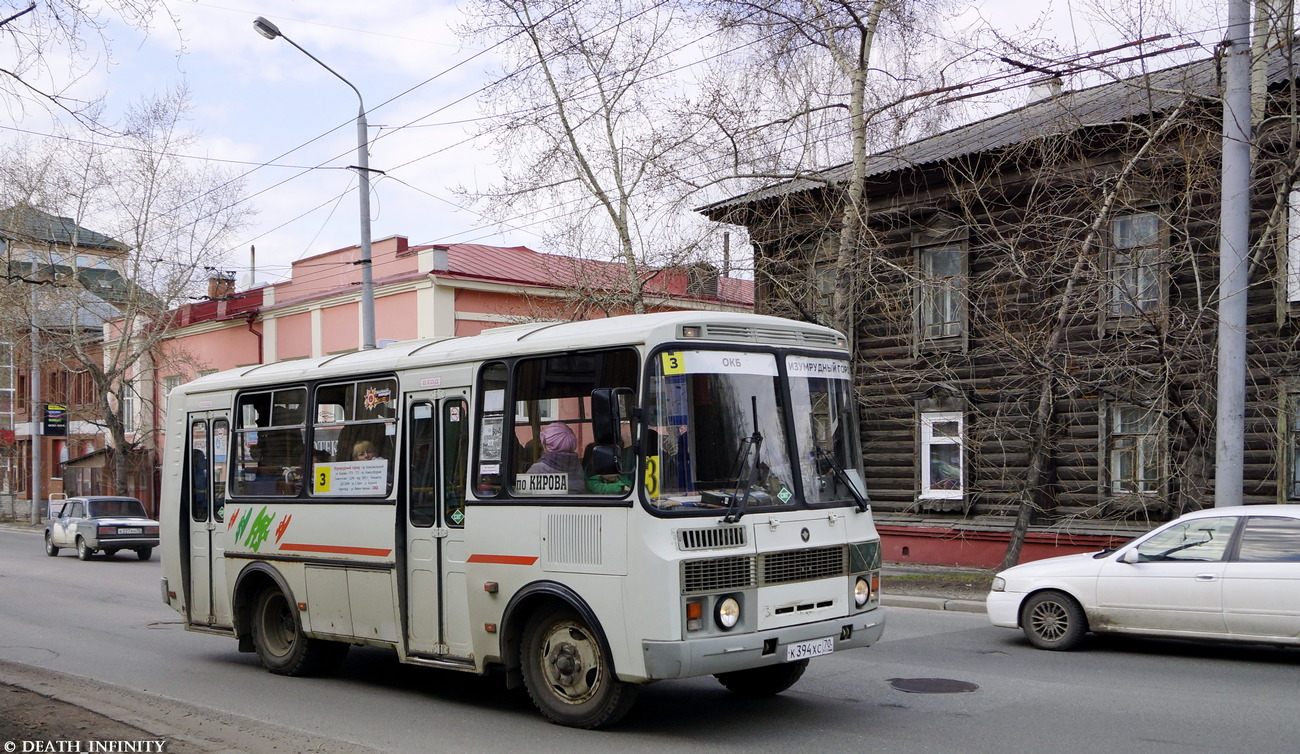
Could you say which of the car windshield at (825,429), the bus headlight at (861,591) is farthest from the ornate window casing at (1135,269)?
the bus headlight at (861,591)

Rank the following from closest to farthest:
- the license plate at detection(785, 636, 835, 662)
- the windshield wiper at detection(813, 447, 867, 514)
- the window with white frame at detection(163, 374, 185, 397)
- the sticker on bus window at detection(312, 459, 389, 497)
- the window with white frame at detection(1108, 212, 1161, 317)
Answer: the license plate at detection(785, 636, 835, 662), the windshield wiper at detection(813, 447, 867, 514), the sticker on bus window at detection(312, 459, 389, 497), the window with white frame at detection(1108, 212, 1161, 317), the window with white frame at detection(163, 374, 185, 397)

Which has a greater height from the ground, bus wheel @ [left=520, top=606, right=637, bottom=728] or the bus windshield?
the bus windshield

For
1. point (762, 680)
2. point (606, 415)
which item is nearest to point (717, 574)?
point (606, 415)

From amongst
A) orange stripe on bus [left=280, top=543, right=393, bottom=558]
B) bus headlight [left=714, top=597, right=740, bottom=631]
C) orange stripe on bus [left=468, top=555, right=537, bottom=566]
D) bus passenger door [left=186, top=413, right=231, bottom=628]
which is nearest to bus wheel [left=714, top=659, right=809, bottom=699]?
bus headlight [left=714, top=597, right=740, bottom=631]

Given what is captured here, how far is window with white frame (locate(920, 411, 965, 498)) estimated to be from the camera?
2172cm

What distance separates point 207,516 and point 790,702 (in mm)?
6070

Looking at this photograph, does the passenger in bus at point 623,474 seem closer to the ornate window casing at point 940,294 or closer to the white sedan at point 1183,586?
the white sedan at point 1183,586

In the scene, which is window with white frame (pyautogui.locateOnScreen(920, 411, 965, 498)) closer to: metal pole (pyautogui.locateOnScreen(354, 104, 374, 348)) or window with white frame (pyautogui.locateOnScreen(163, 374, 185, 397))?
metal pole (pyautogui.locateOnScreen(354, 104, 374, 348))

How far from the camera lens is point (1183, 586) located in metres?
10.6

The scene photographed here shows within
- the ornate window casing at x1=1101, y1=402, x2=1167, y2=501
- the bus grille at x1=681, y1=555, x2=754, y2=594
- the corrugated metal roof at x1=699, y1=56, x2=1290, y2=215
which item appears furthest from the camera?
the ornate window casing at x1=1101, y1=402, x2=1167, y2=501

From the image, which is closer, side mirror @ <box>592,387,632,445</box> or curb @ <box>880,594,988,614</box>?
side mirror @ <box>592,387,632,445</box>

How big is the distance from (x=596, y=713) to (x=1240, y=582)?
6141mm

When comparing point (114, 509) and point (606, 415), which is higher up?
point (606, 415)

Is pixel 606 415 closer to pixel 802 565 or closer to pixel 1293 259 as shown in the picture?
pixel 802 565
